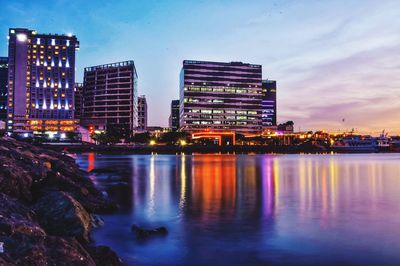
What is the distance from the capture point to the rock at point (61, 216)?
13.4 meters

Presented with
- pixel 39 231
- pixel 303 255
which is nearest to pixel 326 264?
pixel 303 255

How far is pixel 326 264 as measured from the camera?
44.4ft

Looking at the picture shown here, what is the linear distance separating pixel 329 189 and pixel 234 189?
32.2ft

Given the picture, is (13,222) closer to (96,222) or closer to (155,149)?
(96,222)

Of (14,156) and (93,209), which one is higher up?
(14,156)

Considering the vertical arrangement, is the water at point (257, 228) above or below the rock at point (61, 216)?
below

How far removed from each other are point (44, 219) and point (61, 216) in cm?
58

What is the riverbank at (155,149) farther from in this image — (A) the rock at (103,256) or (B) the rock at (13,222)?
(A) the rock at (103,256)

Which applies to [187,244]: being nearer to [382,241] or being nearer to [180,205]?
[382,241]

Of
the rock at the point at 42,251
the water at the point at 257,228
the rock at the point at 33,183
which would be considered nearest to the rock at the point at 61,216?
the rock at the point at 33,183

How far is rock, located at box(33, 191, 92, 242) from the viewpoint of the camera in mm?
13438

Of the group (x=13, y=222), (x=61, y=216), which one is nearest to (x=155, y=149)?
(x=61, y=216)

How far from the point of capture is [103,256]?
35.1 feet

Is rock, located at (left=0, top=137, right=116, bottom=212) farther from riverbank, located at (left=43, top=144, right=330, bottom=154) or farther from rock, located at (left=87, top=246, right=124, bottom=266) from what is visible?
riverbank, located at (left=43, top=144, right=330, bottom=154)
